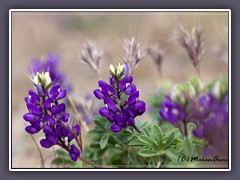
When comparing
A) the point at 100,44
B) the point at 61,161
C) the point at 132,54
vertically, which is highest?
the point at 100,44

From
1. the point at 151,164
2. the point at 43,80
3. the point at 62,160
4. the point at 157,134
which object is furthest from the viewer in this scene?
the point at 62,160

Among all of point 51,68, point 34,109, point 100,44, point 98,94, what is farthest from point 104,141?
point 100,44

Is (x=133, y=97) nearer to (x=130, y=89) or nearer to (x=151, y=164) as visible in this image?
(x=130, y=89)

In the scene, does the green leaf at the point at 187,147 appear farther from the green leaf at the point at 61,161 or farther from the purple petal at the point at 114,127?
the green leaf at the point at 61,161

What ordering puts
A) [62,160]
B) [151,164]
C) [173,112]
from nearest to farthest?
[151,164], [173,112], [62,160]

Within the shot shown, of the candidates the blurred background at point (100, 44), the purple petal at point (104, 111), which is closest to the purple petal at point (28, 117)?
the purple petal at point (104, 111)

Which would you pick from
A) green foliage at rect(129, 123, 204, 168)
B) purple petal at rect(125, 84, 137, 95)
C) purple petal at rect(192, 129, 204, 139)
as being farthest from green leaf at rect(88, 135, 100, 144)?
purple petal at rect(192, 129, 204, 139)

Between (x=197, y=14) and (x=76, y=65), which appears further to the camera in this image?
(x=76, y=65)
